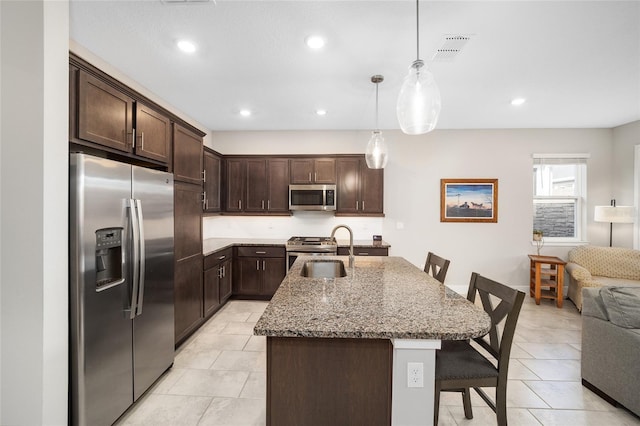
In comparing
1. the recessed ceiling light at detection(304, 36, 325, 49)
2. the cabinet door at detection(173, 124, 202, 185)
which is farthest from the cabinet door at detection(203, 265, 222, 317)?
the recessed ceiling light at detection(304, 36, 325, 49)

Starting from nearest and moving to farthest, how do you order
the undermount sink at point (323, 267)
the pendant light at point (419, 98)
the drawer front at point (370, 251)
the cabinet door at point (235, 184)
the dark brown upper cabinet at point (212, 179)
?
1. the pendant light at point (419, 98)
2. the undermount sink at point (323, 267)
3. the dark brown upper cabinet at point (212, 179)
4. the drawer front at point (370, 251)
5. the cabinet door at point (235, 184)

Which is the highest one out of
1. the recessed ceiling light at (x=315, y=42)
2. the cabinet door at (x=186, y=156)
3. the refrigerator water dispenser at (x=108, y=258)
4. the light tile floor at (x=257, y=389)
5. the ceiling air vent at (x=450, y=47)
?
the recessed ceiling light at (x=315, y=42)

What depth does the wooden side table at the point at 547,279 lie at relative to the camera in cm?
415

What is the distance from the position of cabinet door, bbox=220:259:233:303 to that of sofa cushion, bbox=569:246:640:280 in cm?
519

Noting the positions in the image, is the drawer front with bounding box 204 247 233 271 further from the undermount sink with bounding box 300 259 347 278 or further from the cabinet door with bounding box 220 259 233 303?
the undermount sink with bounding box 300 259 347 278

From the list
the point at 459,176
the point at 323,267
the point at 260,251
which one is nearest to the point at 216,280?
the point at 260,251

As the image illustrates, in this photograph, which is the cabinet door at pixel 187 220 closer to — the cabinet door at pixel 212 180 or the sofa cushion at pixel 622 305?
the cabinet door at pixel 212 180

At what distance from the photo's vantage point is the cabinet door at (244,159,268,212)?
4645 mm

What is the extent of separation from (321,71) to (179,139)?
5.04ft

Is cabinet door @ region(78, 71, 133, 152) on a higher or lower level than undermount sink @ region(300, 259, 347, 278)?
higher

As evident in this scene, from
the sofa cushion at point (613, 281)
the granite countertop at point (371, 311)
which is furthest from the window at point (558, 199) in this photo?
the granite countertop at point (371, 311)

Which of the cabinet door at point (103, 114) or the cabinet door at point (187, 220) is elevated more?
the cabinet door at point (103, 114)

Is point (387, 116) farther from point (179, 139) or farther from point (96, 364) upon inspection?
point (96, 364)

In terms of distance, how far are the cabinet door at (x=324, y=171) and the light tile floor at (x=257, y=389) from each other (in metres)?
2.44
